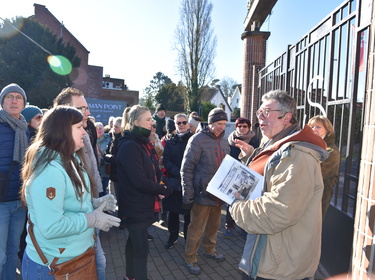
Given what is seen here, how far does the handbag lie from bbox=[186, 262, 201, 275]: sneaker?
1900 millimetres

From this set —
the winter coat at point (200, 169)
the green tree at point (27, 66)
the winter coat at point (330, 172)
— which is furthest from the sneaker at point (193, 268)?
the green tree at point (27, 66)

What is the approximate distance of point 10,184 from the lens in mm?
2742

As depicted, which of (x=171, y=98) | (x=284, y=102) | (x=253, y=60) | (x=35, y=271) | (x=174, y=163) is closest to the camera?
(x=35, y=271)

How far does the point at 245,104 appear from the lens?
9008mm

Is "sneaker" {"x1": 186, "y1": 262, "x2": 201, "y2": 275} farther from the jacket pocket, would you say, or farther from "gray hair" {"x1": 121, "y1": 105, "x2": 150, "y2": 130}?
the jacket pocket

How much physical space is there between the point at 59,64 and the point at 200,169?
2293cm

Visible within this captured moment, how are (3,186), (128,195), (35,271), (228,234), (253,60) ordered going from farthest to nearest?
1. (253,60)
2. (228,234)
3. (128,195)
4. (3,186)
5. (35,271)

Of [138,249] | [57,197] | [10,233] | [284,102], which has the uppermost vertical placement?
[284,102]

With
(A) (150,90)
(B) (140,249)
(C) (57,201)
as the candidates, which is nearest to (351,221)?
(B) (140,249)

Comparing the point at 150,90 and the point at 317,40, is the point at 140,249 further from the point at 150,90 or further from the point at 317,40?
Answer: the point at 150,90

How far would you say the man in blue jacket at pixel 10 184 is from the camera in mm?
2693

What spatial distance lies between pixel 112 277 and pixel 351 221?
286 cm

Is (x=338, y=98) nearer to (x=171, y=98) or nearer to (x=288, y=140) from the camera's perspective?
(x=288, y=140)

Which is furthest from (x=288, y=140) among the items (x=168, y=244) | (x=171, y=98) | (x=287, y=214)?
(x=171, y=98)
